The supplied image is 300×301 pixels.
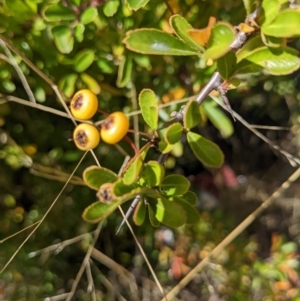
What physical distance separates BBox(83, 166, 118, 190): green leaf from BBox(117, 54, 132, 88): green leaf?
1.07ft

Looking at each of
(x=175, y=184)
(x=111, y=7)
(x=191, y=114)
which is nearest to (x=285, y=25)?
(x=191, y=114)

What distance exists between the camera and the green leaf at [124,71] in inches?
32.8

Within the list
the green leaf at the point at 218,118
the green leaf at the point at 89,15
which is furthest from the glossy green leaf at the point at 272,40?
the green leaf at the point at 218,118

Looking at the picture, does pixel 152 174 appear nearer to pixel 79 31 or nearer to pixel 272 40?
pixel 272 40

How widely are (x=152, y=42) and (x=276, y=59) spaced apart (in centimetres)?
14

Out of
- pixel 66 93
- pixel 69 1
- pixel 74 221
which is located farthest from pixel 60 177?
pixel 69 1

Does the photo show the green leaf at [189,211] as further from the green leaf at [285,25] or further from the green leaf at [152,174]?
the green leaf at [285,25]

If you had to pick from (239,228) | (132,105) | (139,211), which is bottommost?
A: (239,228)

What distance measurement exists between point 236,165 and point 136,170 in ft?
3.62

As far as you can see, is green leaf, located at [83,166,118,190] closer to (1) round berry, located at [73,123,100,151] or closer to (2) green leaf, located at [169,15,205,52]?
(1) round berry, located at [73,123,100,151]

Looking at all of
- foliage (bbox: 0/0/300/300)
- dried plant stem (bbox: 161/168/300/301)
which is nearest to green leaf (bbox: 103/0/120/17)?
foliage (bbox: 0/0/300/300)

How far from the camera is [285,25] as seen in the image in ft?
1.47

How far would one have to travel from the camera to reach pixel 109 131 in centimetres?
53

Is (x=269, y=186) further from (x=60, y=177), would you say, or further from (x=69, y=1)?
(x=69, y=1)
